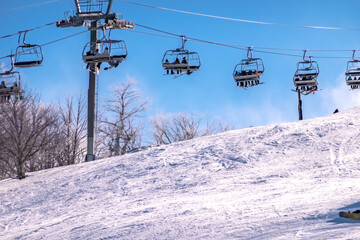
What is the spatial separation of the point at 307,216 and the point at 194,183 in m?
8.07

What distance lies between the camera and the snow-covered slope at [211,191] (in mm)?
16000

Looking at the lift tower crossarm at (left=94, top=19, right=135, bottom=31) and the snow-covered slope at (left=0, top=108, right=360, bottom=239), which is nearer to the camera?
the snow-covered slope at (left=0, top=108, right=360, bottom=239)

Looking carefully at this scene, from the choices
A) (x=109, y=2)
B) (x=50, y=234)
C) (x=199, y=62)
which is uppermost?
(x=109, y=2)

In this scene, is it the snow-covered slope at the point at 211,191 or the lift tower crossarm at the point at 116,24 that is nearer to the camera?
the snow-covered slope at the point at 211,191

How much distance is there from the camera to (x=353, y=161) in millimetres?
23688

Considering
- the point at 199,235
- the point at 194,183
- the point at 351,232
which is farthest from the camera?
the point at 194,183

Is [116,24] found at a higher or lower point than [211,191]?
higher

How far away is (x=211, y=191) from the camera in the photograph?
2152cm

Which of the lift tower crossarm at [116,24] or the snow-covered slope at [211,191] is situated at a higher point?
the lift tower crossarm at [116,24]

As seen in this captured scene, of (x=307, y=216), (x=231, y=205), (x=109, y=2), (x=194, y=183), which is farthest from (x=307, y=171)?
(x=109, y=2)

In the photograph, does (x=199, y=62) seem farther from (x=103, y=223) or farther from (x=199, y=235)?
(x=199, y=235)

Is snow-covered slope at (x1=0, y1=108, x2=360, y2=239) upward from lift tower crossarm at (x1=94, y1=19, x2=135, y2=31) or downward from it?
downward

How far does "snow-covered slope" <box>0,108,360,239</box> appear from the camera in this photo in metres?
16.0

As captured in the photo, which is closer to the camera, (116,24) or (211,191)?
(211,191)
